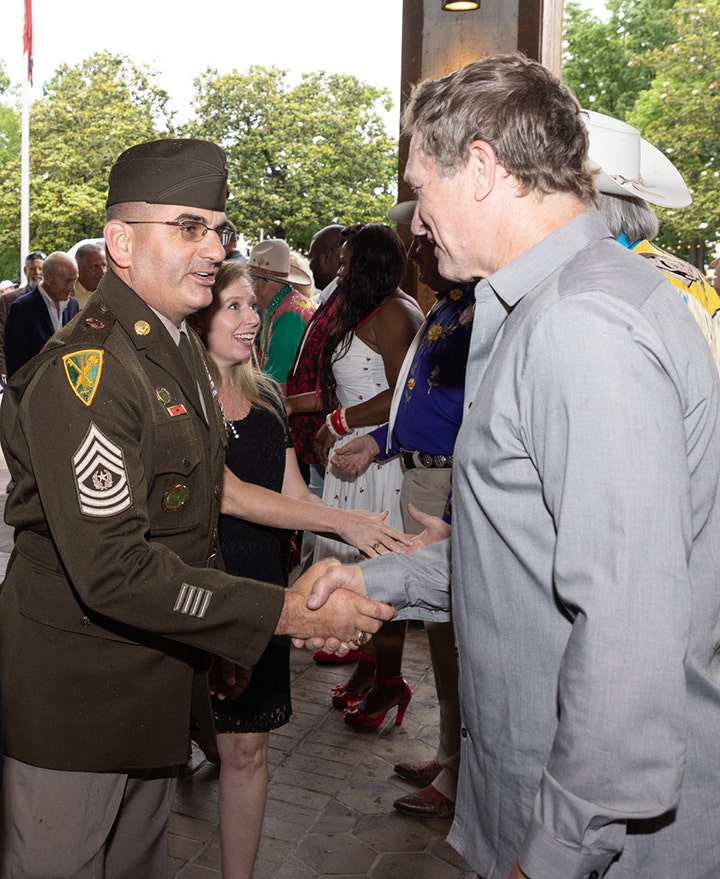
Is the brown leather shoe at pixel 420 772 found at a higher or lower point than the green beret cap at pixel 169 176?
lower

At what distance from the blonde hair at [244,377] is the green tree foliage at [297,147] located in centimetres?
3471

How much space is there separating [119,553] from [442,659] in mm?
2169

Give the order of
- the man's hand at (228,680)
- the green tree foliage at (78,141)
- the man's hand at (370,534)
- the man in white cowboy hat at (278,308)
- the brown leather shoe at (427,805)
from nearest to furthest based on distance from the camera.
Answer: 1. the man's hand at (228,680)
2. the man's hand at (370,534)
3. the brown leather shoe at (427,805)
4. the man in white cowboy hat at (278,308)
5. the green tree foliage at (78,141)

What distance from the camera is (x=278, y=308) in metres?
6.59

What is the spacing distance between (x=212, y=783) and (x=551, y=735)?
280 centimetres

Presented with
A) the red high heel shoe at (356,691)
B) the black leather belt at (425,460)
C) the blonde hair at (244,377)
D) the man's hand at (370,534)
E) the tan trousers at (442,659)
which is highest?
the blonde hair at (244,377)

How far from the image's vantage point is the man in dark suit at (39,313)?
327 inches

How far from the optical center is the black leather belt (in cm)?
396

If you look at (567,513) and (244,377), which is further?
(244,377)

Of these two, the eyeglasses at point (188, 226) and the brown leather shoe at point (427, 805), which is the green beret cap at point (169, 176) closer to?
the eyeglasses at point (188, 226)

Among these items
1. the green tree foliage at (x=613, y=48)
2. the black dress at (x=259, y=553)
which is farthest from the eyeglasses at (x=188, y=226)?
the green tree foliage at (x=613, y=48)

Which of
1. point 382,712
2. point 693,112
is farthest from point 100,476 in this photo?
point 693,112

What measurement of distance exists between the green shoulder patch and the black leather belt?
6.81 feet

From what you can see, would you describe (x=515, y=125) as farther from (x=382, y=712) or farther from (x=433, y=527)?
(x=382, y=712)
